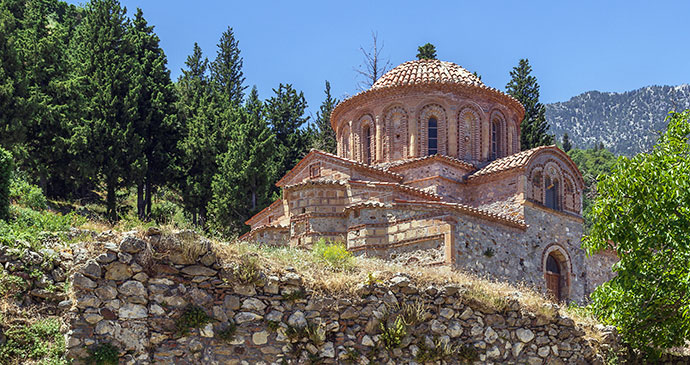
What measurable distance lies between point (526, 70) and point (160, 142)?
689 inches

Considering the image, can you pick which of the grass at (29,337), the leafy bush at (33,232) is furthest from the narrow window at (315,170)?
the grass at (29,337)

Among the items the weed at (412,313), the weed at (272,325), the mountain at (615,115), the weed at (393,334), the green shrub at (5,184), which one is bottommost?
the weed at (393,334)

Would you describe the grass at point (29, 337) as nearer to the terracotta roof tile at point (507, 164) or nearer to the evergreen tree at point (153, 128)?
the terracotta roof tile at point (507, 164)

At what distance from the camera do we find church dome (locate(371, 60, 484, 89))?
69.9ft

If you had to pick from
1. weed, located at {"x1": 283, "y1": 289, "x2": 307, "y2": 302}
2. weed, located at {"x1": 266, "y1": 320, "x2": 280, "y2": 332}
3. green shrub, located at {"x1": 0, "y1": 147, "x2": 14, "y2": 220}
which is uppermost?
green shrub, located at {"x1": 0, "y1": 147, "x2": 14, "y2": 220}

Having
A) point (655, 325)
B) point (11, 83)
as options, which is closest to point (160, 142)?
point (11, 83)

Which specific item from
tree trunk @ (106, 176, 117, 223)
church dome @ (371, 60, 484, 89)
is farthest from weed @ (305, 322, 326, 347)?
tree trunk @ (106, 176, 117, 223)

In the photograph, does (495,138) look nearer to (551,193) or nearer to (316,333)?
(551,193)

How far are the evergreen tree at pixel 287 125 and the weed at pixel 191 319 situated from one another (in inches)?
844

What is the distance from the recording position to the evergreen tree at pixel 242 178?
77.9ft

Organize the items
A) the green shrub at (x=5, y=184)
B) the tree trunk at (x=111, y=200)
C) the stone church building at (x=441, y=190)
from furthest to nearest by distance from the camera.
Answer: the tree trunk at (x=111, y=200), the stone church building at (x=441, y=190), the green shrub at (x=5, y=184)

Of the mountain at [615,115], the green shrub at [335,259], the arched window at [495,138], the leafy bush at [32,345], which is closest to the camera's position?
the leafy bush at [32,345]

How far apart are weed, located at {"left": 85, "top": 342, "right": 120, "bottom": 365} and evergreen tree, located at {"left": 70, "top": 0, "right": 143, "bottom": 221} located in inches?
610

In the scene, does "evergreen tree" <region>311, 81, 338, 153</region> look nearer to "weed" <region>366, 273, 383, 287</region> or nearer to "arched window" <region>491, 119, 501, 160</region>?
"arched window" <region>491, 119, 501, 160</region>
